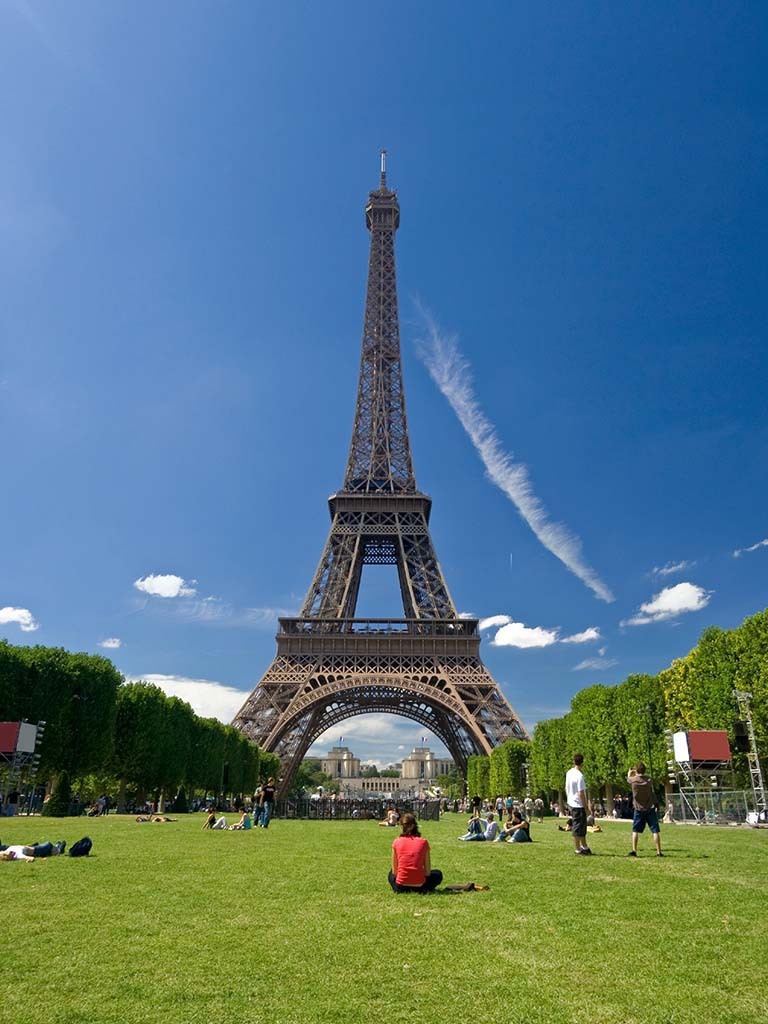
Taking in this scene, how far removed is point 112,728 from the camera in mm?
40312

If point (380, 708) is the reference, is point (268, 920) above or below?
below

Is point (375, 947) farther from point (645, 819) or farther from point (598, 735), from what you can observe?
point (598, 735)

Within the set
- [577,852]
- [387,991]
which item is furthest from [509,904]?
[577,852]

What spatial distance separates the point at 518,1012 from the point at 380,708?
7015 centimetres

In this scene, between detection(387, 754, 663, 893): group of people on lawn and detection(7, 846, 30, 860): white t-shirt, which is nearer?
detection(387, 754, 663, 893): group of people on lawn

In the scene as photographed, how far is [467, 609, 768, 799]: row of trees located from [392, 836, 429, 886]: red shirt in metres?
30.1

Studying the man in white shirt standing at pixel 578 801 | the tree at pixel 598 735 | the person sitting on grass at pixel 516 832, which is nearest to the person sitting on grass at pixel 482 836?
the person sitting on grass at pixel 516 832

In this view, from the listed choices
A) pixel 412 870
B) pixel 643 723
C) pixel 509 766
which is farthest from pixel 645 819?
pixel 509 766

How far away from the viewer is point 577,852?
1530cm

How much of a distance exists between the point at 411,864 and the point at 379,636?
173 ft

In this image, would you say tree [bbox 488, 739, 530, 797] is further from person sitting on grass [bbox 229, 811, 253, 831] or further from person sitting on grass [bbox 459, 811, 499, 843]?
person sitting on grass [bbox 459, 811, 499, 843]

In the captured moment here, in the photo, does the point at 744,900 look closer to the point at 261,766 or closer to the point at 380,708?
the point at 261,766

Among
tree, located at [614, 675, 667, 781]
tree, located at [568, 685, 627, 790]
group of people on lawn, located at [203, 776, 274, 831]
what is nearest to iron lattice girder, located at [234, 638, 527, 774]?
tree, located at [568, 685, 627, 790]

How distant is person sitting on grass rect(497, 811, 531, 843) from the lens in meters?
20.0
